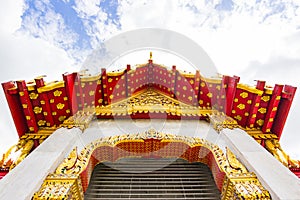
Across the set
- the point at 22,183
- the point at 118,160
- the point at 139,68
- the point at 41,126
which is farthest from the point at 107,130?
the point at 139,68

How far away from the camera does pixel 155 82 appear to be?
8578mm

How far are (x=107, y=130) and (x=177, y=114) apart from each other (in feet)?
7.55

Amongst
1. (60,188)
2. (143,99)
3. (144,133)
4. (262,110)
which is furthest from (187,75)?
(60,188)

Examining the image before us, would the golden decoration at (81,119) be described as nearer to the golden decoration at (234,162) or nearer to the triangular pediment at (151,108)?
the triangular pediment at (151,108)

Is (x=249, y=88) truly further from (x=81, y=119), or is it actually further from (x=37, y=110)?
(x=37, y=110)

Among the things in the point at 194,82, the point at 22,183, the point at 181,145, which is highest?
the point at 194,82

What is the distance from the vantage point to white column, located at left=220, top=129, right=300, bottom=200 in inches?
135

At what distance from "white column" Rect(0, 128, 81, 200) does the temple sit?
0.02m

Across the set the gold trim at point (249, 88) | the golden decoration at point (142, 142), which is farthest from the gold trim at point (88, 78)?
the gold trim at point (249, 88)

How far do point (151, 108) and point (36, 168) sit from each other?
3.79 m

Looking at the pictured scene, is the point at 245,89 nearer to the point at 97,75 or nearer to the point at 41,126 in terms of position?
the point at 97,75

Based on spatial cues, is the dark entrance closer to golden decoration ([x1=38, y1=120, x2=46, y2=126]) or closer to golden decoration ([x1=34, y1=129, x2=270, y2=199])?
golden decoration ([x1=34, y1=129, x2=270, y2=199])

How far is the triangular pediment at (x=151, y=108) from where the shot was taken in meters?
6.57

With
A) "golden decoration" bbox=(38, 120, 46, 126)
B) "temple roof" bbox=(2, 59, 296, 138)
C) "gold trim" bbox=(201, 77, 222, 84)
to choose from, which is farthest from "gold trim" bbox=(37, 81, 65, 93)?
"gold trim" bbox=(201, 77, 222, 84)
